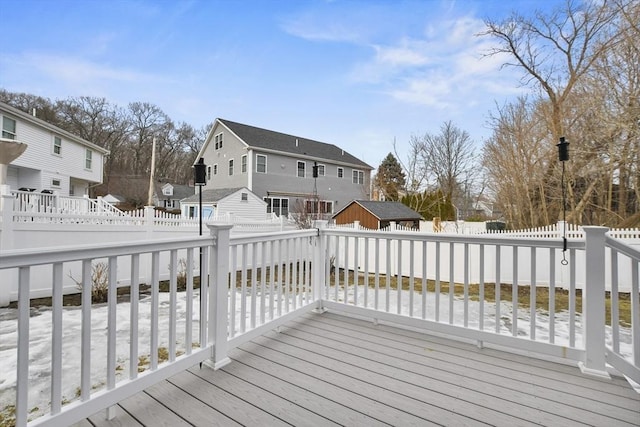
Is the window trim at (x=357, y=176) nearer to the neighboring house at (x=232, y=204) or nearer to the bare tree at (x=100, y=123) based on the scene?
the neighboring house at (x=232, y=204)

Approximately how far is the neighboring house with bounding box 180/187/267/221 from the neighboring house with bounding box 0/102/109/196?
553 cm

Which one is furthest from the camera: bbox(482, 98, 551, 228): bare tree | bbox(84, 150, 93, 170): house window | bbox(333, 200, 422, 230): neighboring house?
bbox(84, 150, 93, 170): house window

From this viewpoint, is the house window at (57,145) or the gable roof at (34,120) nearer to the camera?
the gable roof at (34,120)

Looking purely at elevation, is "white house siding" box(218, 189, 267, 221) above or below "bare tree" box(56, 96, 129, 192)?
below

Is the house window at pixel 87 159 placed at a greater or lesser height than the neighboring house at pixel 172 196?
greater

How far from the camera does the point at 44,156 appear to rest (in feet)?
43.1

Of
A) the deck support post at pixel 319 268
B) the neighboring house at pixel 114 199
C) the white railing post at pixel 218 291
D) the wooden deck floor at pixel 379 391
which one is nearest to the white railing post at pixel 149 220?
the deck support post at pixel 319 268

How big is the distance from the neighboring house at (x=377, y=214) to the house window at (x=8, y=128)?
12.6m

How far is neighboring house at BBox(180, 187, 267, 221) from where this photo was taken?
42.9 feet

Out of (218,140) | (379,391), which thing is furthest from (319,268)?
(218,140)

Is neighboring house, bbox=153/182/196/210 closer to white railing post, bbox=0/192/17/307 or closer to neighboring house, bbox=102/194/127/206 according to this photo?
neighboring house, bbox=102/194/127/206

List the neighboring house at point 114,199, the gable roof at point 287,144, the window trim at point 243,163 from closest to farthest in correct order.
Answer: the window trim at point 243,163
the gable roof at point 287,144
the neighboring house at point 114,199

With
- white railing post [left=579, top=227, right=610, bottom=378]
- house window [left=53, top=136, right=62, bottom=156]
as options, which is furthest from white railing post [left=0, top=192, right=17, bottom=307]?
house window [left=53, top=136, right=62, bottom=156]

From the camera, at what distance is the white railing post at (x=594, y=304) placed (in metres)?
1.97
